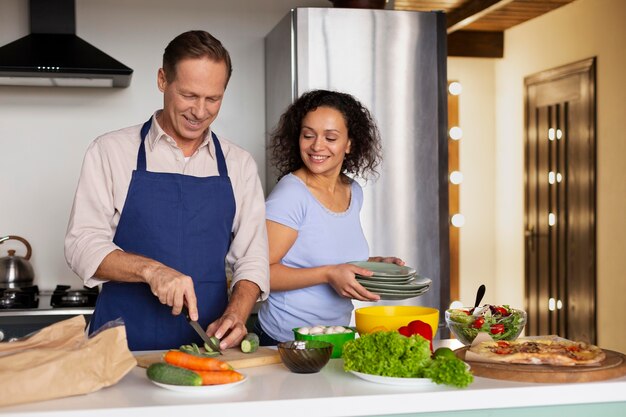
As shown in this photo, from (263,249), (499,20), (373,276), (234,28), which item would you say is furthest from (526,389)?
(499,20)

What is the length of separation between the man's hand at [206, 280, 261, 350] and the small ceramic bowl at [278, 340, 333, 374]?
0.85 feet

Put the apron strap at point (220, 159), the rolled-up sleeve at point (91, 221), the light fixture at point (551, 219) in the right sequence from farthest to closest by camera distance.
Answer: the light fixture at point (551, 219), the apron strap at point (220, 159), the rolled-up sleeve at point (91, 221)

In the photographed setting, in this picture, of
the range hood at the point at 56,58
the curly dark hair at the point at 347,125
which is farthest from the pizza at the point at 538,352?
the range hood at the point at 56,58

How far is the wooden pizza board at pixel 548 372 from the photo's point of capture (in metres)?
1.89

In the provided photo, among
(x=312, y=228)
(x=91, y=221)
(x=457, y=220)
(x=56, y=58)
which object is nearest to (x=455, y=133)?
(x=457, y=220)

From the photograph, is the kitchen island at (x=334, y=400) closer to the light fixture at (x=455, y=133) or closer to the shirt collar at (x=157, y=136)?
the shirt collar at (x=157, y=136)

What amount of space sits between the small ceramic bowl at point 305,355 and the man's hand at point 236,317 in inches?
10.2

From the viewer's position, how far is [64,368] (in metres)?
1.73

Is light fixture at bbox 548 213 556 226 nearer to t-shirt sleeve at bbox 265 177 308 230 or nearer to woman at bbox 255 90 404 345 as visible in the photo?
woman at bbox 255 90 404 345

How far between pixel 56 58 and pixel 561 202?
3826 mm

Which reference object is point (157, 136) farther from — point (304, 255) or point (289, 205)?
point (304, 255)

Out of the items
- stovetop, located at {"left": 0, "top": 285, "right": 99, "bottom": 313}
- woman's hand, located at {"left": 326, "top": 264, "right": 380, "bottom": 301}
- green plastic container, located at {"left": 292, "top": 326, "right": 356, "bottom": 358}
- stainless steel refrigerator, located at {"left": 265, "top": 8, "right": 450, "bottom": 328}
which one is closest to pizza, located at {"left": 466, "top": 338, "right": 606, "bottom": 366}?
green plastic container, located at {"left": 292, "top": 326, "right": 356, "bottom": 358}

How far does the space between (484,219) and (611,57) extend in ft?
6.39

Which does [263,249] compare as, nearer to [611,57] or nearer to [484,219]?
[611,57]
